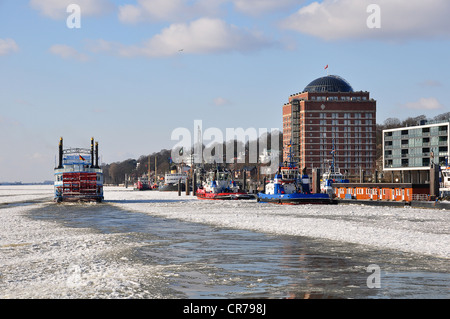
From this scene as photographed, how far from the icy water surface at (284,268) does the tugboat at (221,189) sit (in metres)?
76.1

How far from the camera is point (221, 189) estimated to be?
11650cm

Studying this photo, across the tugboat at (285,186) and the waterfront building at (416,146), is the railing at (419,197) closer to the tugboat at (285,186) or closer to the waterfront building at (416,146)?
the tugboat at (285,186)

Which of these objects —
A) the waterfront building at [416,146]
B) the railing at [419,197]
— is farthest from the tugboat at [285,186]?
the waterfront building at [416,146]

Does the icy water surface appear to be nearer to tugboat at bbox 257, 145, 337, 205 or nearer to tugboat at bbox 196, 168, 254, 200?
tugboat at bbox 257, 145, 337, 205

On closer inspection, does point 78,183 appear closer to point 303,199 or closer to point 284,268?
point 303,199

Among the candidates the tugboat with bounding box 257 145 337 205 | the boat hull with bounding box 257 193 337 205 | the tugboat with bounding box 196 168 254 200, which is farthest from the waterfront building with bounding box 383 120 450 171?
the boat hull with bounding box 257 193 337 205

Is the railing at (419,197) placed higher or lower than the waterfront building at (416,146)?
lower

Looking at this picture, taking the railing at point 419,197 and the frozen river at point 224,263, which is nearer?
the frozen river at point 224,263

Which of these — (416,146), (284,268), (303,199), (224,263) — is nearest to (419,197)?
(303,199)

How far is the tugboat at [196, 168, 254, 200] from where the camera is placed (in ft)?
367

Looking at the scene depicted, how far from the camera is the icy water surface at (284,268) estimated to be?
18.1 meters

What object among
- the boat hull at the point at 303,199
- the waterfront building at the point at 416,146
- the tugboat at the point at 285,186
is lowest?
the boat hull at the point at 303,199

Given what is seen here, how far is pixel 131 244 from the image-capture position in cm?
3156

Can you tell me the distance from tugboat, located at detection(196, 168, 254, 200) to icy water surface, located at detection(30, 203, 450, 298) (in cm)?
7614
